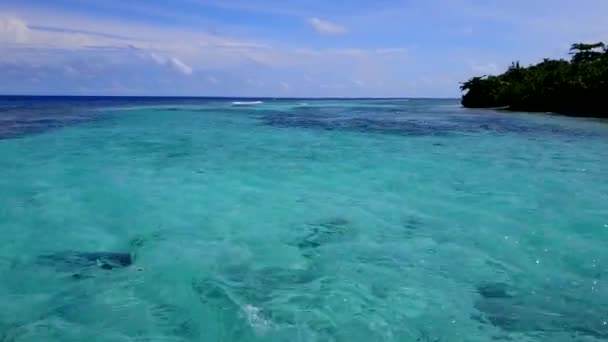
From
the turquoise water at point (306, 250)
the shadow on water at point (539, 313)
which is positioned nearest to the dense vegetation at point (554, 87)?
the turquoise water at point (306, 250)

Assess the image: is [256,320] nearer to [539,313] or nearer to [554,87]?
[539,313]

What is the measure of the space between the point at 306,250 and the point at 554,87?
4758cm

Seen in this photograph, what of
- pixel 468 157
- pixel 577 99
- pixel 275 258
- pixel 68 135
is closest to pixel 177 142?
pixel 68 135

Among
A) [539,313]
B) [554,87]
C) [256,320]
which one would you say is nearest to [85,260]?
[256,320]

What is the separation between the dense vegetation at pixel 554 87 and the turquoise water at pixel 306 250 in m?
31.2

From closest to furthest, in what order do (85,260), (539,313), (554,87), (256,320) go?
(256,320)
(539,313)
(85,260)
(554,87)

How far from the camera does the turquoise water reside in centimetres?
559

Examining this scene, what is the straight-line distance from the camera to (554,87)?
48.7 metres

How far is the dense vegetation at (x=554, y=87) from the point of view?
43.6 m

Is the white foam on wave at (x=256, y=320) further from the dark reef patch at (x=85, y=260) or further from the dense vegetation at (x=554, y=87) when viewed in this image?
the dense vegetation at (x=554, y=87)

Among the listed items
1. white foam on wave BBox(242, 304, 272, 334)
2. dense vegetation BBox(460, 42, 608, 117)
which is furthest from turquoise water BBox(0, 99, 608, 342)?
dense vegetation BBox(460, 42, 608, 117)

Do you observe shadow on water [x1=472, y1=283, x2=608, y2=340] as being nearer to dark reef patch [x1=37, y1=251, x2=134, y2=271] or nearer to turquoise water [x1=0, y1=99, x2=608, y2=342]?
turquoise water [x1=0, y1=99, x2=608, y2=342]

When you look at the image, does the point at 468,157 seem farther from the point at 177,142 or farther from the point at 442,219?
the point at 177,142

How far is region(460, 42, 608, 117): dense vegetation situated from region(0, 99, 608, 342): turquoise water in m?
31.2
